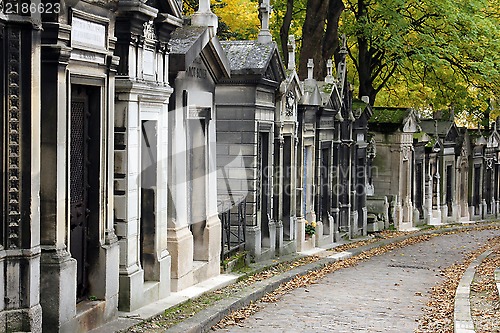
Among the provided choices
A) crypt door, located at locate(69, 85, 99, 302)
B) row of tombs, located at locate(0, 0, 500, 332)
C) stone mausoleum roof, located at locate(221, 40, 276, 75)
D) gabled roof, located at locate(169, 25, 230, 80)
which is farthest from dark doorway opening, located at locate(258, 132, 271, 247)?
crypt door, located at locate(69, 85, 99, 302)

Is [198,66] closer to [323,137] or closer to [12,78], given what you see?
[12,78]

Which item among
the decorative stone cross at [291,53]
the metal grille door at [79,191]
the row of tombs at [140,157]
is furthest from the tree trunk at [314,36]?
the metal grille door at [79,191]

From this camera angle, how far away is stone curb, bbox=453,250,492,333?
11156 mm

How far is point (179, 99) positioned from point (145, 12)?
225cm

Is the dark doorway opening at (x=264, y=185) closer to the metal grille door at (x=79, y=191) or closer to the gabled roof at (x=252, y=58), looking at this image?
the gabled roof at (x=252, y=58)

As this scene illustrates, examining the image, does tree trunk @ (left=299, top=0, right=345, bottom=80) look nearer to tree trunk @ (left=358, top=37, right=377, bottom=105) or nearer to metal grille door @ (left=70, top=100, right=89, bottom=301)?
tree trunk @ (left=358, top=37, right=377, bottom=105)

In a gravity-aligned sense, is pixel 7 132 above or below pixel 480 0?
below

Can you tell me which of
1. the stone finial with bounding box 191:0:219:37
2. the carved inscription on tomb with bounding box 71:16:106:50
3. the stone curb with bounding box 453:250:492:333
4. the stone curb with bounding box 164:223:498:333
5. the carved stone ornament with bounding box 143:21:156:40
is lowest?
the stone curb with bounding box 453:250:492:333

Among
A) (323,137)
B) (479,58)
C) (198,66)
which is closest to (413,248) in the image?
(323,137)

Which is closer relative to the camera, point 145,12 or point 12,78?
point 12,78

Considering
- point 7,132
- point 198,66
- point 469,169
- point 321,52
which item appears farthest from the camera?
point 469,169

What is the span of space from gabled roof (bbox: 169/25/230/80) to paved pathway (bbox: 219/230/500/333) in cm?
353

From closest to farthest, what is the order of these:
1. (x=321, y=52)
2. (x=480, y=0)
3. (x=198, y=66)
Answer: (x=198, y=66) < (x=321, y=52) < (x=480, y=0)

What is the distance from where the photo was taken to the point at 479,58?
89.1ft
